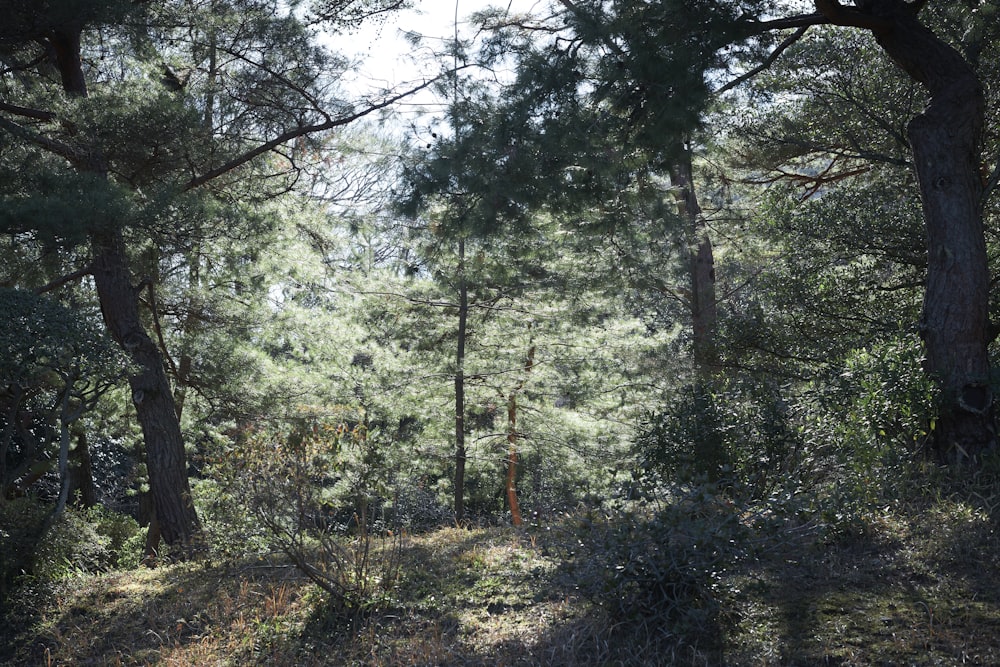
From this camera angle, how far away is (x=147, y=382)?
25.0 ft

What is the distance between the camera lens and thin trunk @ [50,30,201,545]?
759 cm

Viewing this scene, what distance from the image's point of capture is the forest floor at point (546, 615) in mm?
3391

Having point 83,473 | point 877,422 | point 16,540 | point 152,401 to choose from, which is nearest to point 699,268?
point 877,422

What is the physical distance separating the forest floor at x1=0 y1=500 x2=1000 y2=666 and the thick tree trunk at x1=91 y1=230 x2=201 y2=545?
2025mm

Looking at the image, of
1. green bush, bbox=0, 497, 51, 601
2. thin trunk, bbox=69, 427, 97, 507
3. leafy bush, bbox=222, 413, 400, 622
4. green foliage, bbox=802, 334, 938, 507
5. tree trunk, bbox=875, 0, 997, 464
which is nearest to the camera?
leafy bush, bbox=222, 413, 400, 622

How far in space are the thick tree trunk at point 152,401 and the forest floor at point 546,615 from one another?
2.03 m

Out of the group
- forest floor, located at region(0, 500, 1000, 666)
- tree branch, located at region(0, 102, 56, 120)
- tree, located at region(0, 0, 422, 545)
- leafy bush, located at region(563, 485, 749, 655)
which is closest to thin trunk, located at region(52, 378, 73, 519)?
forest floor, located at region(0, 500, 1000, 666)

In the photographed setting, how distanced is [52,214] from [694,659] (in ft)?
18.7

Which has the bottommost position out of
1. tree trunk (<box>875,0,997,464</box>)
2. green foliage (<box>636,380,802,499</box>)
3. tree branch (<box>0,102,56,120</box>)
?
green foliage (<box>636,380,802,499</box>)

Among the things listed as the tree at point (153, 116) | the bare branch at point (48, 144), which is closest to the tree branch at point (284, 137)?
the tree at point (153, 116)

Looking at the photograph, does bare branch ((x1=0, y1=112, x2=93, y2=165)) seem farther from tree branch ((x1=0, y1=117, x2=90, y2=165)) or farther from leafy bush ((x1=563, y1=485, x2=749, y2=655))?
leafy bush ((x1=563, y1=485, x2=749, y2=655))

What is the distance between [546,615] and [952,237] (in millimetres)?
3843

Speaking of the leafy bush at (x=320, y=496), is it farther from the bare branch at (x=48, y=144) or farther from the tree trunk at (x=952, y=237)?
the tree trunk at (x=952, y=237)

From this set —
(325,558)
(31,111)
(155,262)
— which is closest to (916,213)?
(325,558)
